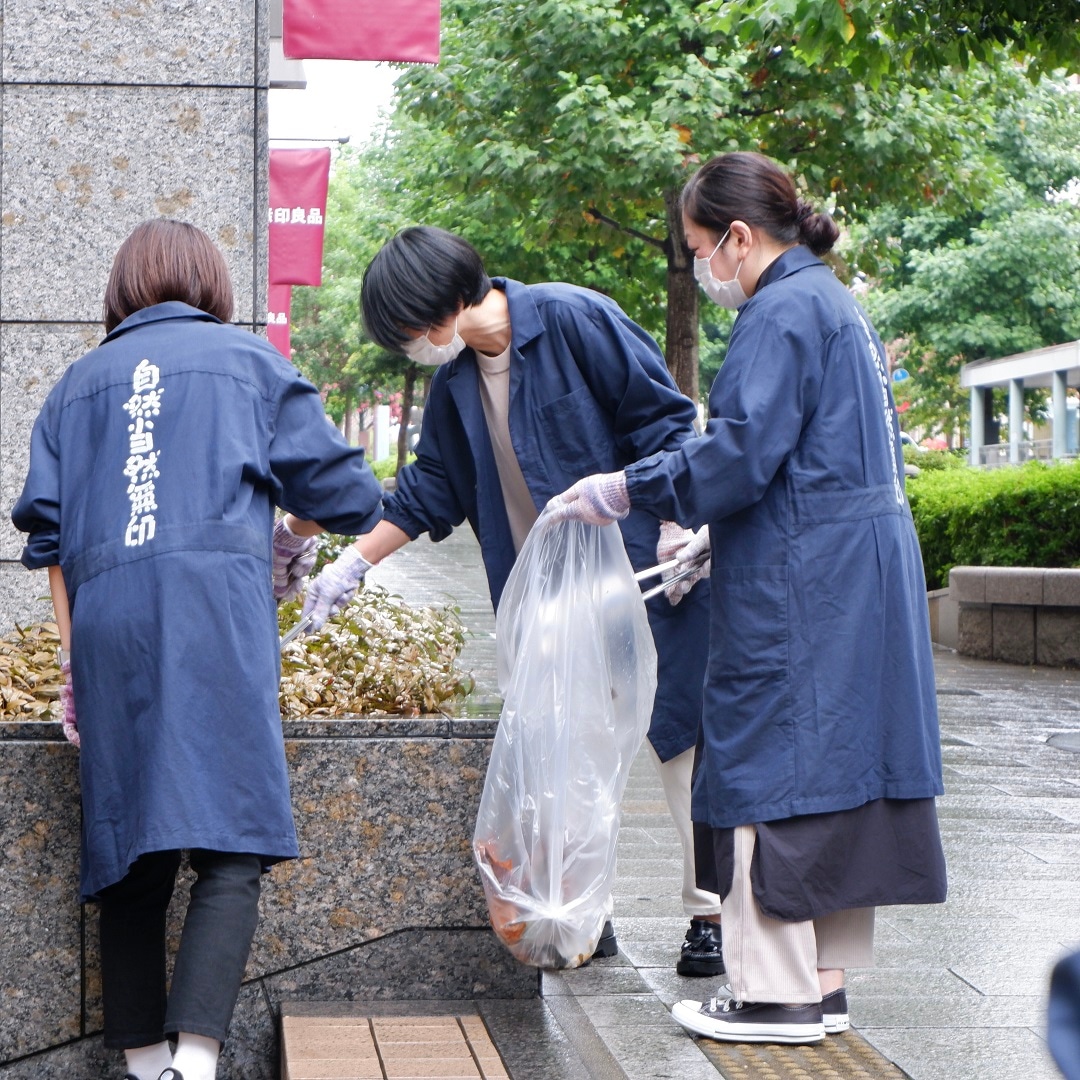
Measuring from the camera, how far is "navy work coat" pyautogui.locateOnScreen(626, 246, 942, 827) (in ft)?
10.6

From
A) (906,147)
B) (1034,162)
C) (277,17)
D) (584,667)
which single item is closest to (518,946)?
(584,667)

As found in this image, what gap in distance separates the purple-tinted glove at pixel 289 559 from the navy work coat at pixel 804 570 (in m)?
0.70

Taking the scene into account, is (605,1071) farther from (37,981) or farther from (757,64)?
(757,64)

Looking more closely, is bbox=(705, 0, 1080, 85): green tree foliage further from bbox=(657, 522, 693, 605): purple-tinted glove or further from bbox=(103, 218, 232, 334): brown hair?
bbox=(103, 218, 232, 334): brown hair

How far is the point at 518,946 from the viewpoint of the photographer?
3.41 metres

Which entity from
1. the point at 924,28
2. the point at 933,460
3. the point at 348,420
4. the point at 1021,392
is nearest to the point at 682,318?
the point at 933,460

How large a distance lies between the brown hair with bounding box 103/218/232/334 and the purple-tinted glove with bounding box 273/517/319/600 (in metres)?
0.51

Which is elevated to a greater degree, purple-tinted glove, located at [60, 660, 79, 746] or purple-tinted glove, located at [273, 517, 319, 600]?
purple-tinted glove, located at [273, 517, 319, 600]

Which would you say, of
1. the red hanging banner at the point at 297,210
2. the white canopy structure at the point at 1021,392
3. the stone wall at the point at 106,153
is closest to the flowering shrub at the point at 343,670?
the stone wall at the point at 106,153

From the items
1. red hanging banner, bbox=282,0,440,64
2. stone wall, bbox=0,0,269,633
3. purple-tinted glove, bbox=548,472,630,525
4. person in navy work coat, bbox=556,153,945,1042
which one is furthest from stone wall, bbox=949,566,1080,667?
purple-tinted glove, bbox=548,472,630,525

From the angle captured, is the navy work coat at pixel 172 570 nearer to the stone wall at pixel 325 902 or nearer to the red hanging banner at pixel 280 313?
the stone wall at pixel 325 902

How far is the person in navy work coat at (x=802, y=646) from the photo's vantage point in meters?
3.24

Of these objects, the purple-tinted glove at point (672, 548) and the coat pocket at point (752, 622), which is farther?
the purple-tinted glove at point (672, 548)

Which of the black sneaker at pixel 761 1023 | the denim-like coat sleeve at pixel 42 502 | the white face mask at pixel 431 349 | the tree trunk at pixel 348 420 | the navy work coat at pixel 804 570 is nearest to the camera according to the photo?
the denim-like coat sleeve at pixel 42 502
